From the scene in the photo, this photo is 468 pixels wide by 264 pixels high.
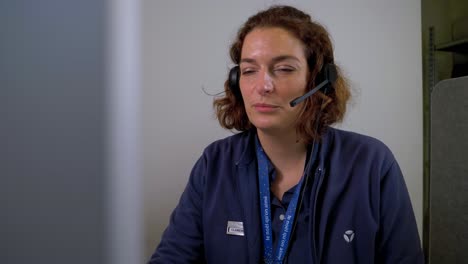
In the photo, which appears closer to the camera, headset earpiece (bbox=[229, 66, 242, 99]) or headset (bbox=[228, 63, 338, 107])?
headset (bbox=[228, 63, 338, 107])

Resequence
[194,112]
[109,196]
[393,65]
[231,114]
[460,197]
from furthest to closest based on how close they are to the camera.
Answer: [393,65] → [194,112] → [231,114] → [460,197] → [109,196]

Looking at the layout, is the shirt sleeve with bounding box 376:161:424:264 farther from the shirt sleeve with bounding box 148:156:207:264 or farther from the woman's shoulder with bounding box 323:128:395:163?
the shirt sleeve with bounding box 148:156:207:264

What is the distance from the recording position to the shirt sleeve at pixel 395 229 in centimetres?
98

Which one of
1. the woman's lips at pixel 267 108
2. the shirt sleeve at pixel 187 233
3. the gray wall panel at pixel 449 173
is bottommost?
the shirt sleeve at pixel 187 233

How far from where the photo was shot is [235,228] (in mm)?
1035

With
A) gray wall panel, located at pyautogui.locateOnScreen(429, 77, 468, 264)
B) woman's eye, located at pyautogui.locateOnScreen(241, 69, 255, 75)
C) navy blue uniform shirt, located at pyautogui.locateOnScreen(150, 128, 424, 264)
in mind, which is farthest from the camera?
woman's eye, located at pyautogui.locateOnScreen(241, 69, 255, 75)

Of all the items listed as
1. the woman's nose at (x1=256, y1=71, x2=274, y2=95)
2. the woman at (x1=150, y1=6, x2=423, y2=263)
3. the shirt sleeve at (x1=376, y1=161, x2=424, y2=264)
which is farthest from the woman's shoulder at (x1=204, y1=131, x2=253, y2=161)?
the shirt sleeve at (x1=376, y1=161, x2=424, y2=264)

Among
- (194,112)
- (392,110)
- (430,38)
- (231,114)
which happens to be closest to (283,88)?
(231,114)

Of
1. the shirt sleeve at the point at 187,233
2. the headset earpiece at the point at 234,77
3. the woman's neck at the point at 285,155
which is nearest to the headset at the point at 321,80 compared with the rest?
the headset earpiece at the point at 234,77

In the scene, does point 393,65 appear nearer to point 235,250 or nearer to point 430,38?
point 430,38

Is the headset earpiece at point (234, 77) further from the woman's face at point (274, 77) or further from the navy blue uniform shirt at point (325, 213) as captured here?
the navy blue uniform shirt at point (325, 213)

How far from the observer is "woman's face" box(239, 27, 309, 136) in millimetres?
1053

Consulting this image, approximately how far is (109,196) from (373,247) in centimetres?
96

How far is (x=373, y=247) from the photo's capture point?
988mm
